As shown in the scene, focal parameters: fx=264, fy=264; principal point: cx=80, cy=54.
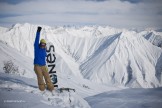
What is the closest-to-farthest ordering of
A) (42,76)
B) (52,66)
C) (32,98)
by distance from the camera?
1. (32,98)
2. (42,76)
3. (52,66)

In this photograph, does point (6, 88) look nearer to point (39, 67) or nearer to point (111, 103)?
point (39, 67)

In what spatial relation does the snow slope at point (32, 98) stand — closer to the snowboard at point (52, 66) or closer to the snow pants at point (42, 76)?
the snow pants at point (42, 76)

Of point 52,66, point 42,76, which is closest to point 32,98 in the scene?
point 42,76

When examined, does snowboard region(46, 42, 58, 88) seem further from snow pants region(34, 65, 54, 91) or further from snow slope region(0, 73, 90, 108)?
snow slope region(0, 73, 90, 108)

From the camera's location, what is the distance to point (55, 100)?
10.4 m

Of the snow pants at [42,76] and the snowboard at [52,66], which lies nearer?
the snow pants at [42,76]

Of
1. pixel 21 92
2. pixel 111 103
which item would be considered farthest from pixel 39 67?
pixel 111 103

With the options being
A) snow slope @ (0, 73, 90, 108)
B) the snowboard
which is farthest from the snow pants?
the snowboard

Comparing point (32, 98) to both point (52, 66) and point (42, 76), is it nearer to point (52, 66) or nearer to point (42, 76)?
point (42, 76)

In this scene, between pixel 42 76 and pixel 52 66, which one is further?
pixel 52 66

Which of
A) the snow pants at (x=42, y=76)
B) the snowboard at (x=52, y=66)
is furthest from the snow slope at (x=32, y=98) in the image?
the snowboard at (x=52, y=66)

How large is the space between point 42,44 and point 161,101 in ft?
23.3

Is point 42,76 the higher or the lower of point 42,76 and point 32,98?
the higher

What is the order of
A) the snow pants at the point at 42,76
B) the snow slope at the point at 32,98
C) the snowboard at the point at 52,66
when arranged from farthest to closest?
the snowboard at the point at 52,66, the snow pants at the point at 42,76, the snow slope at the point at 32,98
